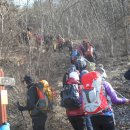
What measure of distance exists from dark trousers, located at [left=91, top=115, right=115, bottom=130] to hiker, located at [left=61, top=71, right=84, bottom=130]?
2.63 ft

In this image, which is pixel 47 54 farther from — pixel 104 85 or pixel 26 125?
pixel 104 85

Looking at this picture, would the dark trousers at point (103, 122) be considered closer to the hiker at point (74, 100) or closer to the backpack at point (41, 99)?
the hiker at point (74, 100)

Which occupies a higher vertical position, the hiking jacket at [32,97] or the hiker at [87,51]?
the hiker at [87,51]

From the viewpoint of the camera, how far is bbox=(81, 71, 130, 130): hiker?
24.0ft

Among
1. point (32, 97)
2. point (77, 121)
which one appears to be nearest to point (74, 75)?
point (77, 121)

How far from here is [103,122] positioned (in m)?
7.31

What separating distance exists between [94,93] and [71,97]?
94 cm

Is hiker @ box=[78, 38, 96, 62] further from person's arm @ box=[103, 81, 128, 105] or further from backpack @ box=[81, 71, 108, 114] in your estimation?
person's arm @ box=[103, 81, 128, 105]

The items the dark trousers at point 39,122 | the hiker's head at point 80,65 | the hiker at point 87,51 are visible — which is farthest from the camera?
the hiker at point 87,51

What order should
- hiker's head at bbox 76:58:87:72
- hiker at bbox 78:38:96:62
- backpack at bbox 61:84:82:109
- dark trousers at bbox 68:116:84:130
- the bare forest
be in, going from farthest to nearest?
hiker at bbox 78:38:96:62 → the bare forest → hiker's head at bbox 76:58:87:72 → dark trousers at bbox 68:116:84:130 → backpack at bbox 61:84:82:109

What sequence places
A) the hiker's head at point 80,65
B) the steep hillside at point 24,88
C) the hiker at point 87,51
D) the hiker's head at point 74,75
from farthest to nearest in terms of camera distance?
the hiker at point 87,51 < the steep hillside at point 24,88 < the hiker's head at point 80,65 < the hiker's head at point 74,75

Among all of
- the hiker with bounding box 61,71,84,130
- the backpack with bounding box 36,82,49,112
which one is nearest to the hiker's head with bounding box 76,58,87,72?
the backpack with bounding box 36,82,49,112

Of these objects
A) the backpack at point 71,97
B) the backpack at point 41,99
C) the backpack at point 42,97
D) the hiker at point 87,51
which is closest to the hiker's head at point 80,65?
the backpack at point 42,97

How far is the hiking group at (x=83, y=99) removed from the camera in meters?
7.36
